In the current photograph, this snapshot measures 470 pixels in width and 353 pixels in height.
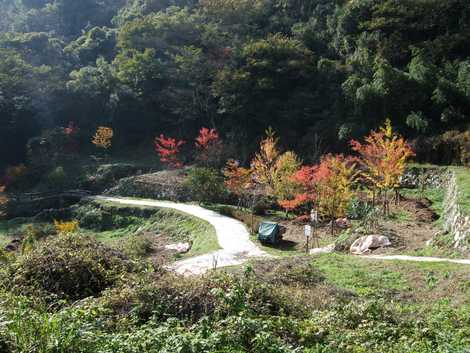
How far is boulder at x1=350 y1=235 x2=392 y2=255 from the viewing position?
17.5 meters

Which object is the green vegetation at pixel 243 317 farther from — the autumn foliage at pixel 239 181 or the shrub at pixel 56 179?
the shrub at pixel 56 179

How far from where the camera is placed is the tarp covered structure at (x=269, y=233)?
71.1 ft

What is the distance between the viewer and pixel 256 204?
27.9 metres

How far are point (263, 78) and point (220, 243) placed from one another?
61.5ft

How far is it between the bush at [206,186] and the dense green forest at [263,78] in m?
6.63

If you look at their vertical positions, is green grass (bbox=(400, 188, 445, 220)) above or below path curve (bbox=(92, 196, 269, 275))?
above

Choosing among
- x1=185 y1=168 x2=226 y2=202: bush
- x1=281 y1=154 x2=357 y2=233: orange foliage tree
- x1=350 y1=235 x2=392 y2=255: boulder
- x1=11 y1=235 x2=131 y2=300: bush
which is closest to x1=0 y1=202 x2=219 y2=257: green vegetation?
x1=185 y1=168 x2=226 y2=202: bush

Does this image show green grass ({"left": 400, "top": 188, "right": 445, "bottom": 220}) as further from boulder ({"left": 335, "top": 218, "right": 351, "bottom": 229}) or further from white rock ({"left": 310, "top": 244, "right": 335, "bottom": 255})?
white rock ({"left": 310, "top": 244, "right": 335, "bottom": 255})

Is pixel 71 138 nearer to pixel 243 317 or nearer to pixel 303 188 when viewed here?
pixel 303 188

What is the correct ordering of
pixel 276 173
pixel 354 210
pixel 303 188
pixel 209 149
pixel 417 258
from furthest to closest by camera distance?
pixel 209 149, pixel 276 173, pixel 303 188, pixel 354 210, pixel 417 258

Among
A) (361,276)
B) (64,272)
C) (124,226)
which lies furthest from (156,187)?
(64,272)

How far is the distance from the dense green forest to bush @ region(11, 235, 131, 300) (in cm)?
2268

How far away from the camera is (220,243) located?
22266 millimetres

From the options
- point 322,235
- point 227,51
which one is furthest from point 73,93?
point 322,235
